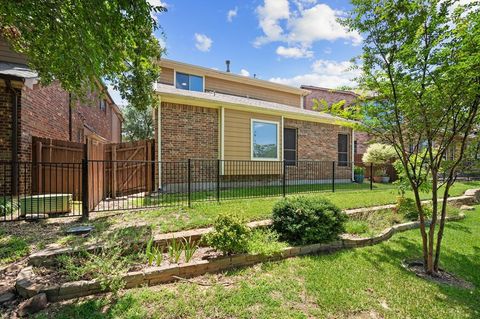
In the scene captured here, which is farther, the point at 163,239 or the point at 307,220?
the point at 307,220

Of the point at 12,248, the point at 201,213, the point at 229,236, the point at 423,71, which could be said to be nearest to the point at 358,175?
the point at 201,213

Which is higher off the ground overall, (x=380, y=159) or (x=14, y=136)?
(x=14, y=136)

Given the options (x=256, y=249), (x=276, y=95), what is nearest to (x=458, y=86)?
(x=256, y=249)

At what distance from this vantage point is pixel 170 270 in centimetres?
329

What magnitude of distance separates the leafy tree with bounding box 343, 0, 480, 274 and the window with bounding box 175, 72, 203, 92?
11554 mm

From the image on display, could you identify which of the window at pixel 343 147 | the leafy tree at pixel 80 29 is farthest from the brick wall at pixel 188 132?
the window at pixel 343 147

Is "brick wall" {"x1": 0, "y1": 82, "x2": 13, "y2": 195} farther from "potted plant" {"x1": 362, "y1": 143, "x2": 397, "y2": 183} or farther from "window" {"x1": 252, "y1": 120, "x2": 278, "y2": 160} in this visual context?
"potted plant" {"x1": 362, "y1": 143, "x2": 397, "y2": 183}

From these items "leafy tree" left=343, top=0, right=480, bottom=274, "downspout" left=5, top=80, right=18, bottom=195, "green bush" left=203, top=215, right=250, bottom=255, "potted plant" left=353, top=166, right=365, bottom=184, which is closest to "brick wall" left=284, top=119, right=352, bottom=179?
"potted plant" left=353, top=166, right=365, bottom=184

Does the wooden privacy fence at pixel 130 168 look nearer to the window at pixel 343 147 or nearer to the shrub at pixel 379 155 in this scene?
the window at pixel 343 147

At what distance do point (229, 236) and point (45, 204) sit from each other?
14.9 ft

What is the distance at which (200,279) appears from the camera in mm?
3352

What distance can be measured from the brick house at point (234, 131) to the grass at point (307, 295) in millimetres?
4628

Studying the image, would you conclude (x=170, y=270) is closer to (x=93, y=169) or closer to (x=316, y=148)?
(x=93, y=169)

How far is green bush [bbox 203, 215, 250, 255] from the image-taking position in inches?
147
